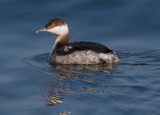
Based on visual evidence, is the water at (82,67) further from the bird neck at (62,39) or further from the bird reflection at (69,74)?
the bird neck at (62,39)

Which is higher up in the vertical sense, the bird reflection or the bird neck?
the bird neck

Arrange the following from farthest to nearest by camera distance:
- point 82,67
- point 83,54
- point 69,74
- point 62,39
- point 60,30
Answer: point 62,39 → point 60,30 → point 83,54 → point 82,67 → point 69,74

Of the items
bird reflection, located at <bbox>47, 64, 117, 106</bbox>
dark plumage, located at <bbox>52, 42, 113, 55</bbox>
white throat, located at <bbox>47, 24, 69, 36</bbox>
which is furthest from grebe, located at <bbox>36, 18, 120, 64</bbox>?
white throat, located at <bbox>47, 24, 69, 36</bbox>

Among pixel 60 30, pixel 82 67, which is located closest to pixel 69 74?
pixel 82 67

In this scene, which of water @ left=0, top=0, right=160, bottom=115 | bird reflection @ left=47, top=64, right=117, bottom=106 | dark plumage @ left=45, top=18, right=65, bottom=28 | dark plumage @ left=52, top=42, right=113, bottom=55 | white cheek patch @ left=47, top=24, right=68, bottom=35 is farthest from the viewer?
white cheek patch @ left=47, top=24, right=68, bottom=35

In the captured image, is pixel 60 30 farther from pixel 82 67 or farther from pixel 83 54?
pixel 82 67

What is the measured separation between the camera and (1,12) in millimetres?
15586

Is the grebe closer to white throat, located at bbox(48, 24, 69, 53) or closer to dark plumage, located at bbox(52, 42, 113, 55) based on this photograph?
dark plumage, located at bbox(52, 42, 113, 55)

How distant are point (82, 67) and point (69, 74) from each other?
0.75m

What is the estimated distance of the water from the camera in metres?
9.68

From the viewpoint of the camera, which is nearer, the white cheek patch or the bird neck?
the white cheek patch

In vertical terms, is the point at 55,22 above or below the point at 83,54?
above

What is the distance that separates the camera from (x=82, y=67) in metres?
12.4

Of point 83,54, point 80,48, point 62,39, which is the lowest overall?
point 83,54
